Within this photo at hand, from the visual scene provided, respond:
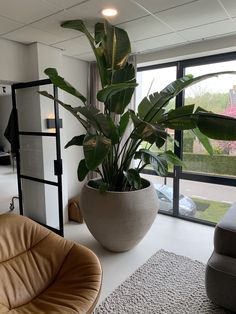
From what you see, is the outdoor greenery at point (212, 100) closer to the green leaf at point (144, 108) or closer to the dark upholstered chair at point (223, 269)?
the green leaf at point (144, 108)

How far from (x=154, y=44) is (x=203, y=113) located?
54.0 inches

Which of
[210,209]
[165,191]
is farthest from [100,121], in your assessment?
[210,209]

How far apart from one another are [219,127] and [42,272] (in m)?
1.78

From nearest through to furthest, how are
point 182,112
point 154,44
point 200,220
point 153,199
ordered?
point 182,112
point 153,199
point 154,44
point 200,220

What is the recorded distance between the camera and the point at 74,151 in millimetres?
3822

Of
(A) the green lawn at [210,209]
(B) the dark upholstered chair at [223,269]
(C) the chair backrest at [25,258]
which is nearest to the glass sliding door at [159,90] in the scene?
(A) the green lawn at [210,209]

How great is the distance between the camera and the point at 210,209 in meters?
3.53

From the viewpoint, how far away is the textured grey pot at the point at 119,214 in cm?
249

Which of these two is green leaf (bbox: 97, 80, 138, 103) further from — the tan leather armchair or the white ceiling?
the tan leather armchair

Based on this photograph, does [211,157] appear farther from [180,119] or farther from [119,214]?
[119,214]

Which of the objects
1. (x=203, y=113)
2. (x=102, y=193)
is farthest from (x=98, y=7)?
(x=102, y=193)

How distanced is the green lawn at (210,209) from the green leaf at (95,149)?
6.95 feet

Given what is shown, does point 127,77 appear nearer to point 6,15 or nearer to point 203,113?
point 203,113

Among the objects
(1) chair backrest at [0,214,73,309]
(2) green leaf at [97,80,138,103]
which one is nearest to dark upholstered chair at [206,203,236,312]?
(1) chair backrest at [0,214,73,309]
